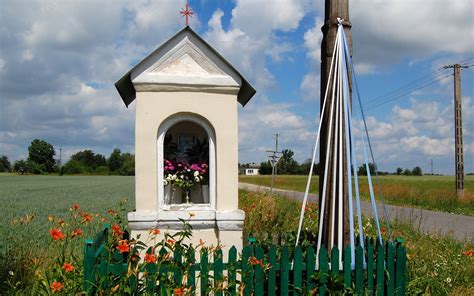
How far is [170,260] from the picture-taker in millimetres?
3738

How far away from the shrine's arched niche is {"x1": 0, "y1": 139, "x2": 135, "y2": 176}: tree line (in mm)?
65920

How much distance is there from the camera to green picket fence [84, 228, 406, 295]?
351 centimetres

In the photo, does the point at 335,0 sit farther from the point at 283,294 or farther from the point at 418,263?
the point at 418,263

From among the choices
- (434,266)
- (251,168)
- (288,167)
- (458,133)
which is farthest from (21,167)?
(434,266)

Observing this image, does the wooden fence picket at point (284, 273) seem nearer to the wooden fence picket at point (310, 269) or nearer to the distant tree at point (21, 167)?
the wooden fence picket at point (310, 269)

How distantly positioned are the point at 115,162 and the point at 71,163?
8322 mm

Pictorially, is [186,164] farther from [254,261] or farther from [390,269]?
[390,269]

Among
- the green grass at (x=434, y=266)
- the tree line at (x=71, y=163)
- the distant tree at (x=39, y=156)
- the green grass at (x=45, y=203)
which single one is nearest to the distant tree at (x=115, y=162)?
the tree line at (x=71, y=163)

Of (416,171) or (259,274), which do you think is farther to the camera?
(416,171)

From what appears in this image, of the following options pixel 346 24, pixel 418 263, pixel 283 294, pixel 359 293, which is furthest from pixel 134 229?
pixel 418 263

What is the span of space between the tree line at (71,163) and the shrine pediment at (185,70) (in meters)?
67.0

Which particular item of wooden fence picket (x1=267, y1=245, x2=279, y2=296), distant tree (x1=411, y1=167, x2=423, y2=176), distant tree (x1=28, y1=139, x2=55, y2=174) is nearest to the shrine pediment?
wooden fence picket (x1=267, y1=245, x2=279, y2=296)

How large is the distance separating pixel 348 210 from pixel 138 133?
224 centimetres

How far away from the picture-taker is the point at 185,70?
4.56 metres
